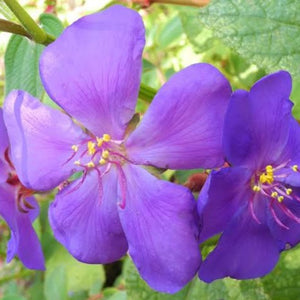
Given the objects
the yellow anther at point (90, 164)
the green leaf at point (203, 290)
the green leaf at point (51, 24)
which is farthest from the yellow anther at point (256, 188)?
the green leaf at point (51, 24)

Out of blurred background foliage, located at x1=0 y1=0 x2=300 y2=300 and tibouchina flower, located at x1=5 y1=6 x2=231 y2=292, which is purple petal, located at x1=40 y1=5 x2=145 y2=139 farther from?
blurred background foliage, located at x1=0 y1=0 x2=300 y2=300

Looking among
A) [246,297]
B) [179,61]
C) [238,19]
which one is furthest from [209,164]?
[179,61]

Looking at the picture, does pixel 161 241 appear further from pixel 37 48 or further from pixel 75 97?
pixel 37 48

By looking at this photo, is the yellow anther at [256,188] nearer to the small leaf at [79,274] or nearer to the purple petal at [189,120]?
the purple petal at [189,120]

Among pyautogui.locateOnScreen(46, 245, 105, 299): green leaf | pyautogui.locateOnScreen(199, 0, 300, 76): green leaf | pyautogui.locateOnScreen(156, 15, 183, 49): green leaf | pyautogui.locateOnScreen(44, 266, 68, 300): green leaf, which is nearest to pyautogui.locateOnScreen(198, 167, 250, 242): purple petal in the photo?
pyautogui.locateOnScreen(199, 0, 300, 76): green leaf

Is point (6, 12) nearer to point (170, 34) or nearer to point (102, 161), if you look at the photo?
point (102, 161)
